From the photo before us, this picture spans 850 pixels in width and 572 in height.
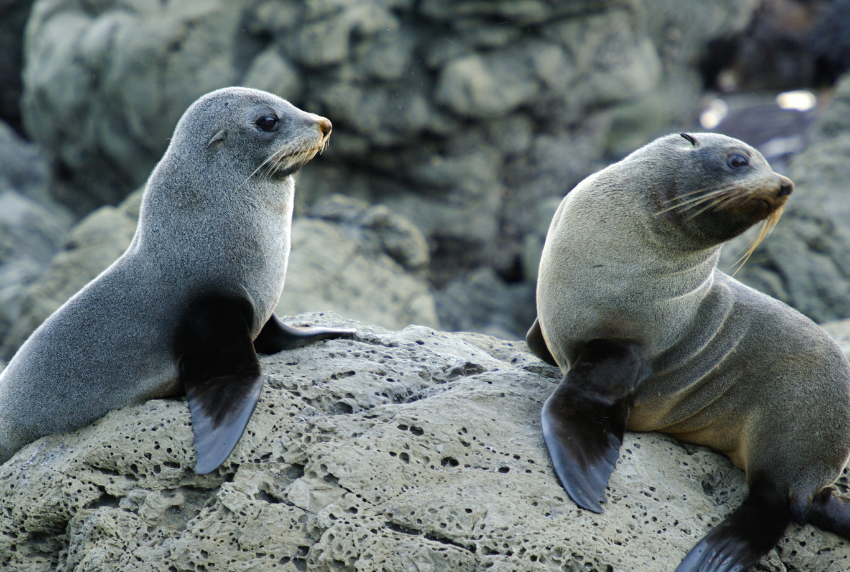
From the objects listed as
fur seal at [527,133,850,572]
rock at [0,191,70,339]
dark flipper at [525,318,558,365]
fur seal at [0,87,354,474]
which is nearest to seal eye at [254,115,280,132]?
fur seal at [0,87,354,474]

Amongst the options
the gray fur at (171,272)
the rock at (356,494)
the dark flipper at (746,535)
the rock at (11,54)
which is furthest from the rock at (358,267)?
the rock at (11,54)

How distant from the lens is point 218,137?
14.3ft

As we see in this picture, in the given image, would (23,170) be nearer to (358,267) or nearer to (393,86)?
(393,86)

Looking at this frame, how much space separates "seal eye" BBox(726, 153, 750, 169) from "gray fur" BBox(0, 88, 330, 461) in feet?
7.42

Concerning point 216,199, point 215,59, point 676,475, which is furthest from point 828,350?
point 215,59

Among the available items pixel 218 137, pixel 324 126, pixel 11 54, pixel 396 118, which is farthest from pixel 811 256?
pixel 11 54

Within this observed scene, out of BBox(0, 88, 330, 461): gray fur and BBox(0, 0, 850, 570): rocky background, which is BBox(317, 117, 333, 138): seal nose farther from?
BBox(0, 0, 850, 570): rocky background

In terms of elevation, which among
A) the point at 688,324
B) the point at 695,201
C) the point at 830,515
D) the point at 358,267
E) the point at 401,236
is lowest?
the point at 358,267

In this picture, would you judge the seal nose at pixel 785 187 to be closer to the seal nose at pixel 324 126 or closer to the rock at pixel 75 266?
the seal nose at pixel 324 126

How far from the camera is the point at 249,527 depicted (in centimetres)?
336

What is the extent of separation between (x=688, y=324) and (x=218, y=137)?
2830 millimetres

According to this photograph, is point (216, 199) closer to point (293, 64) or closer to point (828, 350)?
point (828, 350)

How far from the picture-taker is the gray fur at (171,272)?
13.3ft

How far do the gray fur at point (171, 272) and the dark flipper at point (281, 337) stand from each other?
204 mm
